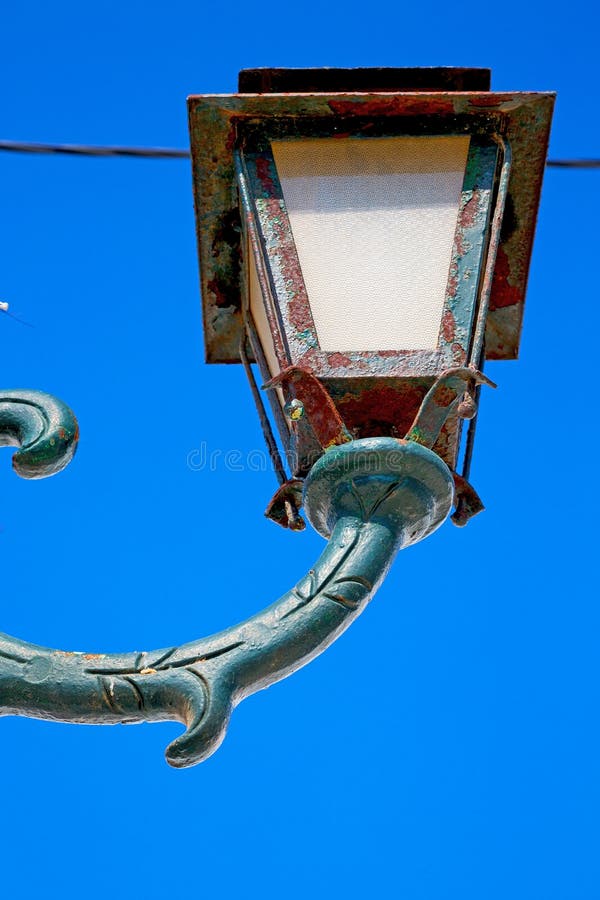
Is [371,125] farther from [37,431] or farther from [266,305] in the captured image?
[37,431]

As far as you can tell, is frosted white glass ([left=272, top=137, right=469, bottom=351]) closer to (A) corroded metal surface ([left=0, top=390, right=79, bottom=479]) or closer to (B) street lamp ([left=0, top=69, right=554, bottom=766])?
(B) street lamp ([left=0, top=69, right=554, bottom=766])

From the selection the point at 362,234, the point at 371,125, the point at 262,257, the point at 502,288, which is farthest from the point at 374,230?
the point at 502,288

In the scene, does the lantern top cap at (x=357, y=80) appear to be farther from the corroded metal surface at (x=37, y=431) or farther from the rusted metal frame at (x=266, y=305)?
the corroded metal surface at (x=37, y=431)

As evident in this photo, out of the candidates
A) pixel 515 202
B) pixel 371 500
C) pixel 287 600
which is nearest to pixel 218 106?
pixel 515 202

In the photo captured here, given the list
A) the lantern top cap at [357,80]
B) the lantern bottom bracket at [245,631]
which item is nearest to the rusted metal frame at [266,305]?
the lantern top cap at [357,80]

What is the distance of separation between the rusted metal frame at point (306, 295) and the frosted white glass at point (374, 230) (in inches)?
0.8

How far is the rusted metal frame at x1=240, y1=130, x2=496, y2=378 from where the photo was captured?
9.54ft

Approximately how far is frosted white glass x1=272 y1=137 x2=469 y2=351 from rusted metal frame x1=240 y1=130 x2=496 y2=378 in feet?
0.07

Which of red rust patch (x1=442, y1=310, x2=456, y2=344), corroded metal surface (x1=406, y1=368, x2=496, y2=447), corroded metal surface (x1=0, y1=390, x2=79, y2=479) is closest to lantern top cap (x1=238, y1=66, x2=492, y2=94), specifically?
red rust patch (x1=442, y1=310, x2=456, y2=344)

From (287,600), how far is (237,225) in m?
1.68

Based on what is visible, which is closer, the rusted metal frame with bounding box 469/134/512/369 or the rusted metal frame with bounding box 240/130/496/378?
the rusted metal frame with bounding box 240/130/496/378

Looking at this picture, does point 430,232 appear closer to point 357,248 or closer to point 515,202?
point 357,248

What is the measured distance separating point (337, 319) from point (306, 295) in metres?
0.11

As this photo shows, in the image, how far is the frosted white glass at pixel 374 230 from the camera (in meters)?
3.01
